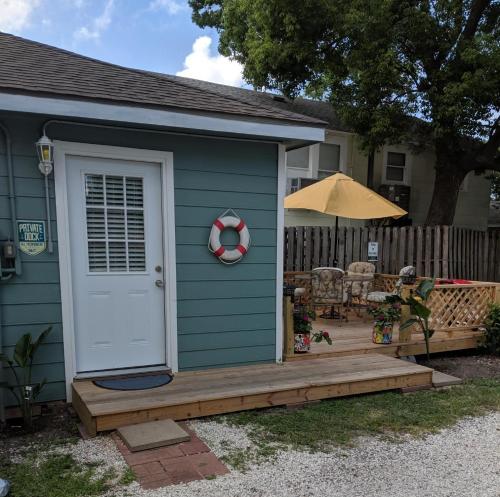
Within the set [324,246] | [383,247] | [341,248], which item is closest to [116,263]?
[324,246]

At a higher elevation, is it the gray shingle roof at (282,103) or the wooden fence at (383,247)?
the gray shingle roof at (282,103)

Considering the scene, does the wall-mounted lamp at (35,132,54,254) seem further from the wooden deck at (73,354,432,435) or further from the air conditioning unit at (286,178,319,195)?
the air conditioning unit at (286,178,319,195)

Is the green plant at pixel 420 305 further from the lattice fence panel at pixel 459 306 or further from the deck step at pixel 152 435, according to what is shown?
the deck step at pixel 152 435

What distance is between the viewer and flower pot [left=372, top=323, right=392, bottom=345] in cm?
512

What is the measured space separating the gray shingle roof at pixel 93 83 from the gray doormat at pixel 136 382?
230 cm

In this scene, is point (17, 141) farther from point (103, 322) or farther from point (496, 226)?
point (496, 226)

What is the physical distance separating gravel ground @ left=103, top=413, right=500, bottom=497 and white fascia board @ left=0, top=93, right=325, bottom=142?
2.44 m

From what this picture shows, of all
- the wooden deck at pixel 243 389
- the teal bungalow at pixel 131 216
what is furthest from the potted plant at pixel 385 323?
Answer: the teal bungalow at pixel 131 216

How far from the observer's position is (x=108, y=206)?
378cm

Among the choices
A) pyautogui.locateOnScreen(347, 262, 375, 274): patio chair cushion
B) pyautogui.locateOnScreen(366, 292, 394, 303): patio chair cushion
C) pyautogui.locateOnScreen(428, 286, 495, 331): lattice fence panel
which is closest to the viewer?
pyautogui.locateOnScreen(428, 286, 495, 331): lattice fence panel

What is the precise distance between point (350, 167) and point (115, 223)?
31.2 ft

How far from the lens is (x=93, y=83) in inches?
146

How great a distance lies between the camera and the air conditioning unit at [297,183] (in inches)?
435

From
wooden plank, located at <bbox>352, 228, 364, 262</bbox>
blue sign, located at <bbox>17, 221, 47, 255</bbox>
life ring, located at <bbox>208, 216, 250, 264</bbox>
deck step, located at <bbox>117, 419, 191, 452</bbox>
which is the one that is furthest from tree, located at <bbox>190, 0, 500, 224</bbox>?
deck step, located at <bbox>117, 419, 191, 452</bbox>
